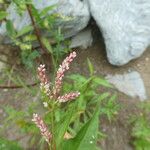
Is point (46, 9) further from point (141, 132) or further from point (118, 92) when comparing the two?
point (141, 132)

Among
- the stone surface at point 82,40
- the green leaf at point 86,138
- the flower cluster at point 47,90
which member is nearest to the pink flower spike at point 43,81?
the flower cluster at point 47,90

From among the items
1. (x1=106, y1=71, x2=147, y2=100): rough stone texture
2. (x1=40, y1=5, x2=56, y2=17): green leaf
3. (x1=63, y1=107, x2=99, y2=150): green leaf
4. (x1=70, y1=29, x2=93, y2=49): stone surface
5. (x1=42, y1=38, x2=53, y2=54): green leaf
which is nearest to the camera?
(x1=63, y1=107, x2=99, y2=150): green leaf

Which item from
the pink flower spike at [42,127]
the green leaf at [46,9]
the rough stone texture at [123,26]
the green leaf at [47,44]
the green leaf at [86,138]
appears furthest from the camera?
the rough stone texture at [123,26]

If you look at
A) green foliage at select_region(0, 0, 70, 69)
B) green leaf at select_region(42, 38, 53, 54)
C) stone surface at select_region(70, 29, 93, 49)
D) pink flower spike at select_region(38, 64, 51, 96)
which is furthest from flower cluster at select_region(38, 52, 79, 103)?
stone surface at select_region(70, 29, 93, 49)

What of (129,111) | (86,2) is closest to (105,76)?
(129,111)

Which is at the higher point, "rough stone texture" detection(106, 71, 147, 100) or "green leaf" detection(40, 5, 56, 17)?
"green leaf" detection(40, 5, 56, 17)

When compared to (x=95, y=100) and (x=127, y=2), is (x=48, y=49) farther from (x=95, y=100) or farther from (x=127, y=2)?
(x=127, y=2)

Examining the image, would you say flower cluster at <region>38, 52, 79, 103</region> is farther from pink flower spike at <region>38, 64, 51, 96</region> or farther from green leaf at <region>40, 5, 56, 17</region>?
green leaf at <region>40, 5, 56, 17</region>

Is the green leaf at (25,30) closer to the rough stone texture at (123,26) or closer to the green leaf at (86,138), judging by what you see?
the rough stone texture at (123,26)
